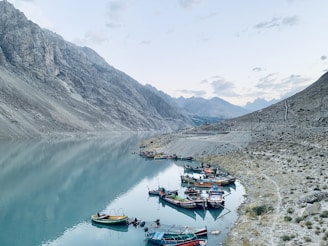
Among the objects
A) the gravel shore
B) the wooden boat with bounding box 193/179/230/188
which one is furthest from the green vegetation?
the wooden boat with bounding box 193/179/230/188

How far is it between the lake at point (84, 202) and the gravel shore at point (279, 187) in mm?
2974

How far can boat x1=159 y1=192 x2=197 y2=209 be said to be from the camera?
1582 inches

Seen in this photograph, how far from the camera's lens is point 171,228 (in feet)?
109

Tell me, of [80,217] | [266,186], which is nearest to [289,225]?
[266,186]

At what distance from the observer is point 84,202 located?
45.1 metres

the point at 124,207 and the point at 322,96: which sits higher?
the point at 322,96

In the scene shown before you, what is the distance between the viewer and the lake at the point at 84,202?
32062mm

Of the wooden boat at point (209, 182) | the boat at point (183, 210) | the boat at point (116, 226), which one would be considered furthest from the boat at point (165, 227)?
the wooden boat at point (209, 182)

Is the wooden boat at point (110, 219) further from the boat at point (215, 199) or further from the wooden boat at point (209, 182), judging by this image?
the wooden boat at point (209, 182)

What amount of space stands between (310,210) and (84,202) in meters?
A: 29.7

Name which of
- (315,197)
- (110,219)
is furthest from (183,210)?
(315,197)

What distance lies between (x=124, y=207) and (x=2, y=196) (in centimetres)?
1824

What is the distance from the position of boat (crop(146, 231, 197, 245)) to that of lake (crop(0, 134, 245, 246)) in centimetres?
147

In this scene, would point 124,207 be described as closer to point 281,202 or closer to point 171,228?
point 171,228
